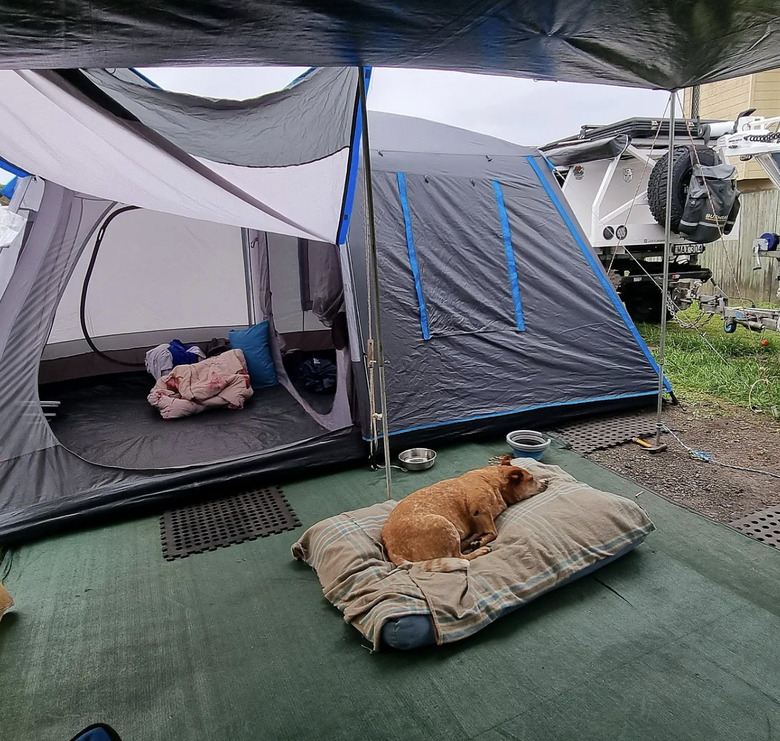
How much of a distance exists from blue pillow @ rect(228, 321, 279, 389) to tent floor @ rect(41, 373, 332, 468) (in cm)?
17

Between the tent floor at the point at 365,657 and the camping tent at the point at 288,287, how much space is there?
30.0 inches

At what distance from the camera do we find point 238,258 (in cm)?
514

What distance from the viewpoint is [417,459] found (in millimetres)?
3207

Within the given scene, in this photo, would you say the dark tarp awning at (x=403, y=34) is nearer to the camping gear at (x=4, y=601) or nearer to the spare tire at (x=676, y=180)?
the camping gear at (x=4, y=601)

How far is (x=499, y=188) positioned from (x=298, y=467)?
7.44 ft

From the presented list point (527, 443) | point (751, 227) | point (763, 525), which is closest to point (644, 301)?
point (751, 227)

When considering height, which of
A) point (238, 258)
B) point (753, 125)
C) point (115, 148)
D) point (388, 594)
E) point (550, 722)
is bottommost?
point (550, 722)

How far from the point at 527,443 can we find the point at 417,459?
654 millimetres

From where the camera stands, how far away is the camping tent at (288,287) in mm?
2260

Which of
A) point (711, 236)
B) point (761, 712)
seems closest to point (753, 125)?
point (711, 236)

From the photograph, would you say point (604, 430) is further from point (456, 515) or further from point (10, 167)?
point (10, 167)

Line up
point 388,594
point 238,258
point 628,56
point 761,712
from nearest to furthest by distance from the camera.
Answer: point 761,712 → point 388,594 → point 628,56 → point 238,258

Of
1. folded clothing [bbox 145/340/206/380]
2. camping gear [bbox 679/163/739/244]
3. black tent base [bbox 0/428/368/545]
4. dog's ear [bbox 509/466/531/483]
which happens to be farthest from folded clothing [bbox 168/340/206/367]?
camping gear [bbox 679/163/739/244]

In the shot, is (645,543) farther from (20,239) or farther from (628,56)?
(20,239)
